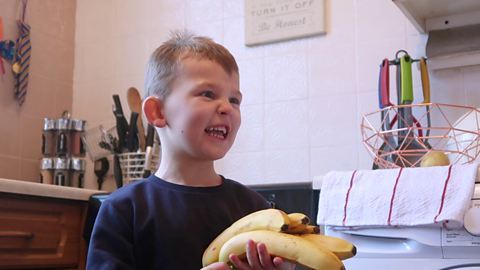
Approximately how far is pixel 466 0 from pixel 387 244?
0.84 m

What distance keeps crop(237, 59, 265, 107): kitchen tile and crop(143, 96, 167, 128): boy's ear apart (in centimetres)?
106

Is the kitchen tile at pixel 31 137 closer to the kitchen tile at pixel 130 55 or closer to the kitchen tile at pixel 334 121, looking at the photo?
the kitchen tile at pixel 130 55

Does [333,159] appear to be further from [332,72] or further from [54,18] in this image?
[54,18]

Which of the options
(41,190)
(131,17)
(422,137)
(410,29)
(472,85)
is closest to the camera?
(422,137)

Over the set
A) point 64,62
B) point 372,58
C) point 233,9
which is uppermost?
point 233,9

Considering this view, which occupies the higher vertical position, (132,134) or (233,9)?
(233,9)

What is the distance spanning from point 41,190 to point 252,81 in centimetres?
88

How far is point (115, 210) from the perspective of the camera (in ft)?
2.96

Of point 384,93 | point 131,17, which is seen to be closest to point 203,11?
point 131,17

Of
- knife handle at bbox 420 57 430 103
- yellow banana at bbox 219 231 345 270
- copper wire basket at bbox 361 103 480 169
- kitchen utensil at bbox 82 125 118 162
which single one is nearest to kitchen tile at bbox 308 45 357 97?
copper wire basket at bbox 361 103 480 169

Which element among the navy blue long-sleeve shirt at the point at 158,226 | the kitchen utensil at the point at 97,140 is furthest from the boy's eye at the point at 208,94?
the kitchen utensil at the point at 97,140

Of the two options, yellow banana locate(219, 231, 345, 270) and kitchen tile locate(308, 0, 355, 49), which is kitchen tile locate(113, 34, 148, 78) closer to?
kitchen tile locate(308, 0, 355, 49)

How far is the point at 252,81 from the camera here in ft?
6.81

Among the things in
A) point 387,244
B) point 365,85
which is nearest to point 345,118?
point 365,85
